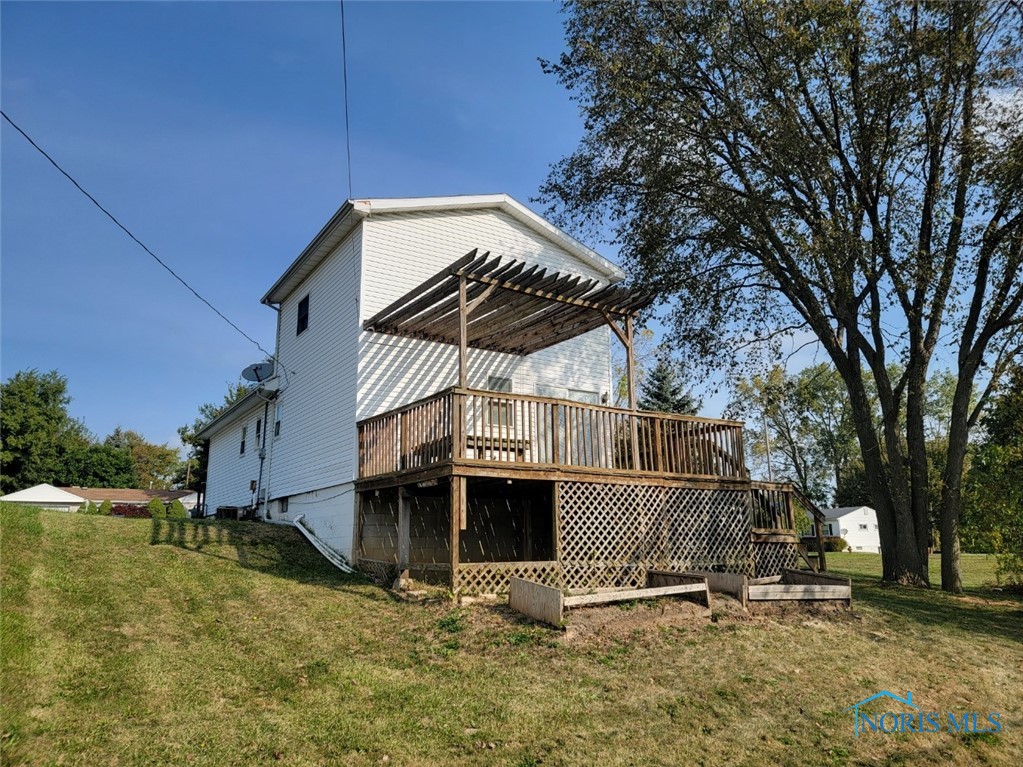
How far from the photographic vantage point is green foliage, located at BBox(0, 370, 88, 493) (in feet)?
142

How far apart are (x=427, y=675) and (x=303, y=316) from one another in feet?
37.5

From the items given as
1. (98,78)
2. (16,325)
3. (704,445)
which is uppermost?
(98,78)

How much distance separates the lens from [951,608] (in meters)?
11.1

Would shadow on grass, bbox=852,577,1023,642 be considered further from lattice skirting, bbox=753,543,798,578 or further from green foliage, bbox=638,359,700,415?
green foliage, bbox=638,359,700,415

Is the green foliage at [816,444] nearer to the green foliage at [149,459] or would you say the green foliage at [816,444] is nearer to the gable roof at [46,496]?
the gable roof at [46,496]

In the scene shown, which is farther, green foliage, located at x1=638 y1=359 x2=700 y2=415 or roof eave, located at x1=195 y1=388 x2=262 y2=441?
green foliage, located at x1=638 y1=359 x2=700 y2=415

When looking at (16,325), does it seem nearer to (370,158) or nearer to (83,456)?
(370,158)

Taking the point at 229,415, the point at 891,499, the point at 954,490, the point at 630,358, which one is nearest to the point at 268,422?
the point at 229,415

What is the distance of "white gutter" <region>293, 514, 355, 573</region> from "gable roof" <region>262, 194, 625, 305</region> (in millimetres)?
5851

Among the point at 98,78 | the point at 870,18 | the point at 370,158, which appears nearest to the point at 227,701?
the point at 98,78

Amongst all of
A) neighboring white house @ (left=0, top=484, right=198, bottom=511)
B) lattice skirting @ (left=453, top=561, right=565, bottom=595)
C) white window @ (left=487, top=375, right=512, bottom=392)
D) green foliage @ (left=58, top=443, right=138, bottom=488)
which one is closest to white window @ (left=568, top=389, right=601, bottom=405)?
white window @ (left=487, top=375, right=512, bottom=392)

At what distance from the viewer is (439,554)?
533 inches

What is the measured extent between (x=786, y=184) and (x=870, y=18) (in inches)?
132

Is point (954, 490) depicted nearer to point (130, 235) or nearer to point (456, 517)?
point (456, 517)
